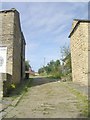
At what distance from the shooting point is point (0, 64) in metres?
18.1

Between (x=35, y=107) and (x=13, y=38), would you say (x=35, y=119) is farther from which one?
(x=13, y=38)

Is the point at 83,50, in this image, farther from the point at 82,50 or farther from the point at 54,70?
the point at 54,70

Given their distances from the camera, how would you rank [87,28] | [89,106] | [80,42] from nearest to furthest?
1. [89,106]
2. [87,28]
3. [80,42]

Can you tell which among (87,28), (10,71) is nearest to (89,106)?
(10,71)

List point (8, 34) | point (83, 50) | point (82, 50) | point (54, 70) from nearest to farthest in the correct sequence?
point (8, 34) < point (83, 50) < point (82, 50) < point (54, 70)

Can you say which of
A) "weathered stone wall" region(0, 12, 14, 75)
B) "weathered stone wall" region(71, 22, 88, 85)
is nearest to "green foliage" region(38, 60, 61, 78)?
"weathered stone wall" region(71, 22, 88, 85)

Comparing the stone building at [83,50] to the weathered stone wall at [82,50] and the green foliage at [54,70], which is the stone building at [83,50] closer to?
the weathered stone wall at [82,50]

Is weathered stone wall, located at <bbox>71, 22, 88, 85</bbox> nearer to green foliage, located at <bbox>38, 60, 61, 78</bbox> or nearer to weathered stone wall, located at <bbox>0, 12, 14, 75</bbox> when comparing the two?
weathered stone wall, located at <bbox>0, 12, 14, 75</bbox>

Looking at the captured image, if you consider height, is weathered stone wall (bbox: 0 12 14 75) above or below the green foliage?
above

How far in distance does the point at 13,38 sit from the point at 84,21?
6.09m

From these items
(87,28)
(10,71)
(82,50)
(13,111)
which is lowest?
(13,111)

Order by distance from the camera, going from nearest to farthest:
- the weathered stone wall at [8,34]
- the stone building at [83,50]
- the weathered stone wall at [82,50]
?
the weathered stone wall at [8,34] < the stone building at [83,50] < the weathered stone wall at [82,50]

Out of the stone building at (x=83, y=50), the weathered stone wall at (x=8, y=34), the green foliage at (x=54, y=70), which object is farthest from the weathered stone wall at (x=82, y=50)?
the green foliage at (x=54, y=70)

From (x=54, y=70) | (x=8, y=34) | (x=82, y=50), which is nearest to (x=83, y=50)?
(x=82, y=50)
